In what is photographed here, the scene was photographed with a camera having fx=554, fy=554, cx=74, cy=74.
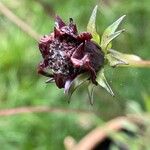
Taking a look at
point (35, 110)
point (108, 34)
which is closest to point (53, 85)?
point (35, 110)

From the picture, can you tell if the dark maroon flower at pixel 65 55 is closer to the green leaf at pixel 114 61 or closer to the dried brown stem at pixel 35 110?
the green leaf at pixel 114 61

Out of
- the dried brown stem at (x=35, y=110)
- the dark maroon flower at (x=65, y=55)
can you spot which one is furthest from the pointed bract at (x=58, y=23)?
the dried brown stem at (x=35, y=110)

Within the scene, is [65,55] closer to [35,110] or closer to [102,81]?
[102,81]

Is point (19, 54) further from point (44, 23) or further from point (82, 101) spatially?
point (82, 101)

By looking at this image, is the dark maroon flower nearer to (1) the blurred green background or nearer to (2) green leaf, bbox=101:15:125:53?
(2) green leaf, bbox=101:15:125:53

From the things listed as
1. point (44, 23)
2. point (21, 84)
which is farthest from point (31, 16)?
point (21, 84)

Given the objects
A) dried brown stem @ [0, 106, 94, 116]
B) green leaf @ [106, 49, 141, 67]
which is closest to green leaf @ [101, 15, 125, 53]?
green leaf @ [106, 49, 141, 67]
